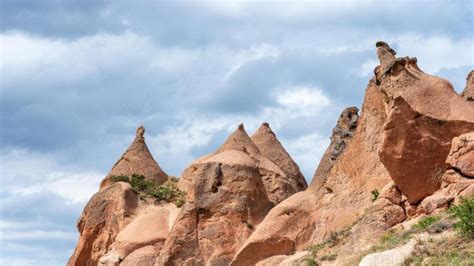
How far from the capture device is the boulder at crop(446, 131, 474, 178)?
21.1m

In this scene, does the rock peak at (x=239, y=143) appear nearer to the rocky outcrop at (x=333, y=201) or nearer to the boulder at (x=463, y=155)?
the rocky outcrop at (x=333, y=201)

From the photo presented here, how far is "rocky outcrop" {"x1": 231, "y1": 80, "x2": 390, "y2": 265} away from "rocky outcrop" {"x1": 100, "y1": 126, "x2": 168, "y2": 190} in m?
14.0

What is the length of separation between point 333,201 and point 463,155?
7760 mm

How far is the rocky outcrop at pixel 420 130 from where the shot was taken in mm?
22109

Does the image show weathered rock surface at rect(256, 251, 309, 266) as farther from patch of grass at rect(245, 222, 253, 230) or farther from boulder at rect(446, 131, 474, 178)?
boulder at rect(446, 131, 474, 178)

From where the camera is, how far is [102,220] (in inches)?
1478

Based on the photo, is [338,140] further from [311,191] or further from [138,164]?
[138,164]

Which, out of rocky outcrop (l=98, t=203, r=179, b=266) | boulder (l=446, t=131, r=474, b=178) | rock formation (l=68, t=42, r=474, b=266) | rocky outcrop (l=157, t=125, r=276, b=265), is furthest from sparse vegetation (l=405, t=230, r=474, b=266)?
rocky outcrop (l=98, t=203, r=179, b=266)

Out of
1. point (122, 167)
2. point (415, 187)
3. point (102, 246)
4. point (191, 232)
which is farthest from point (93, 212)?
point (415, 187)

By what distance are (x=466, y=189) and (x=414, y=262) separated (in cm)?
546

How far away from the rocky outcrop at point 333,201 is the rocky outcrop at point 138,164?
45.8 ft

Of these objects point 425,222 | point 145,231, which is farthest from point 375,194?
point 145,231

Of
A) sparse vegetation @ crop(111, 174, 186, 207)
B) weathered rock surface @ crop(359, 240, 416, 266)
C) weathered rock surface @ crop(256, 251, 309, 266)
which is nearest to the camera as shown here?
weathered rock surface @ crop(359, 240, 416, 266)

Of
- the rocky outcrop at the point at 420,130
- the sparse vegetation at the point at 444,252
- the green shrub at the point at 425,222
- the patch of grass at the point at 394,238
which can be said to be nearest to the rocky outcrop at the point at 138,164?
the rocky outcrop at the point at 420,130
